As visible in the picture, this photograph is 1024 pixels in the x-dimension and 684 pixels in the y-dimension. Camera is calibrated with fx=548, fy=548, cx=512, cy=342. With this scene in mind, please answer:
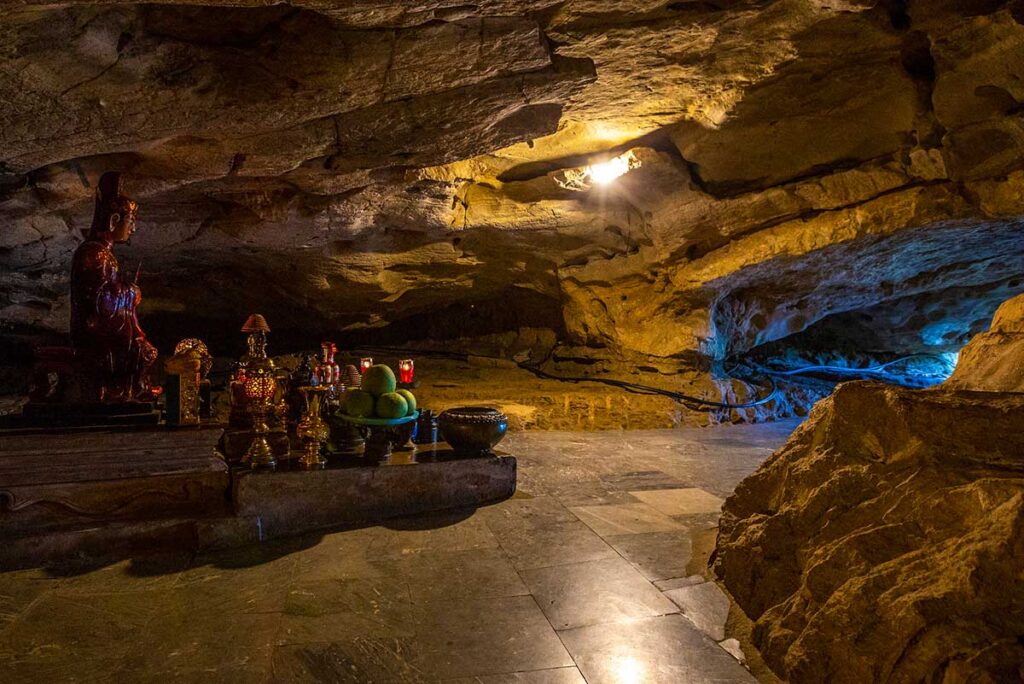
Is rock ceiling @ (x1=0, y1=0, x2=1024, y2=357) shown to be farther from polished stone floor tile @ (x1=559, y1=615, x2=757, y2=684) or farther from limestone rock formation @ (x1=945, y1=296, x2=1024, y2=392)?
polished stone floor tile @ (x1=559, y1=615, x2=757, y2=684)

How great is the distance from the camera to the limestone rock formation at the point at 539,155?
175 inches

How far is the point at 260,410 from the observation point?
13.1 ft

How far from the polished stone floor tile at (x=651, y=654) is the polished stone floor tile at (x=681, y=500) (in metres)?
1.62

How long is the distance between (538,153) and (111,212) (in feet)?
17.1

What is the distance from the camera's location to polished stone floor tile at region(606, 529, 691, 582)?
308 cm


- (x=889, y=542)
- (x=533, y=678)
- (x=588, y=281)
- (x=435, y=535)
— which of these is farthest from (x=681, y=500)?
(x=588, y=281)

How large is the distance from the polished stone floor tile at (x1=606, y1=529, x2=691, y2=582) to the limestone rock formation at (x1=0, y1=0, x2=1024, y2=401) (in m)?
3.95

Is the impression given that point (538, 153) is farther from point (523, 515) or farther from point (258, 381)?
point (523, 515)

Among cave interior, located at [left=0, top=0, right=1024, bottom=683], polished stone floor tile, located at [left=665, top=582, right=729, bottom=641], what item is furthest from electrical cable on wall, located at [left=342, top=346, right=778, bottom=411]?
polished stone floor tile, located at [left=665, top=582, right=729, bottom=641]

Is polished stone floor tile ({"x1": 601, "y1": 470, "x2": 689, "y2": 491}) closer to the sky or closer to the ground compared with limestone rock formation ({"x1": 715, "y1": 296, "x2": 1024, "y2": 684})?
closer to the ground

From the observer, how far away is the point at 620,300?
34.3 ft

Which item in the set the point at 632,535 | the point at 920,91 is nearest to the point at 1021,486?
the point at 632,535

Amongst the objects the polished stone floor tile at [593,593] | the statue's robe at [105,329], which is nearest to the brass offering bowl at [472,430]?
the polished stone floor tile at [593,593]

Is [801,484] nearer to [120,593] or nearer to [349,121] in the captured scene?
[120,593]
